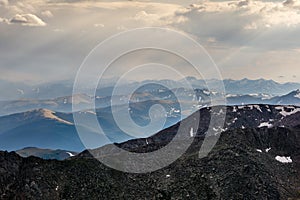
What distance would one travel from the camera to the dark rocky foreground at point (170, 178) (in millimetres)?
106562

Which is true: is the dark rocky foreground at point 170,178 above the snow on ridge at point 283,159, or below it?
above

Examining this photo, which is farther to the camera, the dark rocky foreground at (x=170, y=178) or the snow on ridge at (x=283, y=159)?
the snow on ridge at (x=283, y=159)

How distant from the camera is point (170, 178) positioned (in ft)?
427

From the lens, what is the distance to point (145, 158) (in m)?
152

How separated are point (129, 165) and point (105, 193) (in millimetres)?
26928

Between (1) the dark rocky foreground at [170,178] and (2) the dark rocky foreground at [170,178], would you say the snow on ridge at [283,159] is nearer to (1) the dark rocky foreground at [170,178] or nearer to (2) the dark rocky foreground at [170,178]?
(1) the dark rocky foreground at [170,178]

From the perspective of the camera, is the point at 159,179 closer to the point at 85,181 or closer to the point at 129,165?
the point at 129,165

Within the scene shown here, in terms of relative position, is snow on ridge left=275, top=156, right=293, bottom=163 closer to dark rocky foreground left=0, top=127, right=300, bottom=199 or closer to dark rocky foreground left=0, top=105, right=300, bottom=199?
dark rocky foreground left=0, top=105, right=300, bottom=199

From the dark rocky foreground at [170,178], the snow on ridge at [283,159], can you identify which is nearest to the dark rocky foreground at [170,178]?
the dark rocky foreground at [170,178]

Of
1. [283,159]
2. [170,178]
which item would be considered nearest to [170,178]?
[170,178]

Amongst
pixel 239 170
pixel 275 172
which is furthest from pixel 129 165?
pixel 275 172

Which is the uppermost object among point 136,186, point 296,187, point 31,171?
point 31,171

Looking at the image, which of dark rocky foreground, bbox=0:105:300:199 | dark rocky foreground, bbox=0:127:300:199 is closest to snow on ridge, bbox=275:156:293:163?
dark rocky foreground, bbox=0:105:300:199

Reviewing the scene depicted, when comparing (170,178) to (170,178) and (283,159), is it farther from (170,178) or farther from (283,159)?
(283,159)
